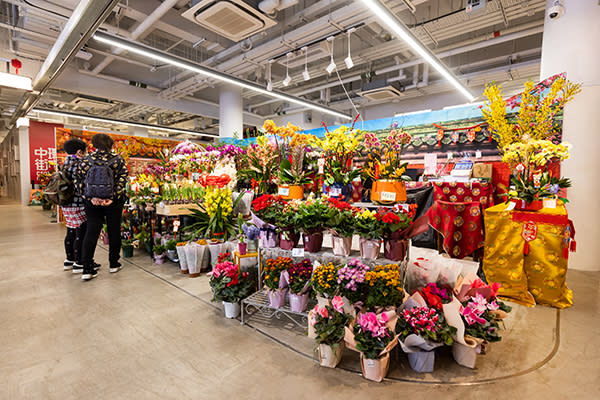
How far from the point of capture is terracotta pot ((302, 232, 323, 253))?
228cm

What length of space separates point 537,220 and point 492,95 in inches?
76.0

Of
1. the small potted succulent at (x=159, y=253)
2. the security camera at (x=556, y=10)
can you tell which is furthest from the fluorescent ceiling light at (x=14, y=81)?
the security camera at (x=556, y=10)

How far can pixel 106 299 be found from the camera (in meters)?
2.85

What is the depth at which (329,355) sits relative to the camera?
1786 mm

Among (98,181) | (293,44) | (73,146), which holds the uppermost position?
(293,44)

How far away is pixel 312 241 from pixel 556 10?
176 inches

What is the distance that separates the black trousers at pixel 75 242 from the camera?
141 inches

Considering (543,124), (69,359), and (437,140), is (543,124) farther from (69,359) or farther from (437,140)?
(69,359)

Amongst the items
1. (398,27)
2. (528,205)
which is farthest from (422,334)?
(398,27)

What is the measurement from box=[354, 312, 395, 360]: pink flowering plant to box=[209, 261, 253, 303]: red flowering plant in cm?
111

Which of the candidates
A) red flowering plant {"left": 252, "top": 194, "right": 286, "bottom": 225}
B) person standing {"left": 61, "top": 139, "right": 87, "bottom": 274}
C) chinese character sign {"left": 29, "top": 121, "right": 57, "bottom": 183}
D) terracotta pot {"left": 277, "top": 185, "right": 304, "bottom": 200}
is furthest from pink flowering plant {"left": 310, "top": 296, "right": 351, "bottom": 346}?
chinese character sign {"left": 29, "top": 121, "right": 57, "bottom": 183}

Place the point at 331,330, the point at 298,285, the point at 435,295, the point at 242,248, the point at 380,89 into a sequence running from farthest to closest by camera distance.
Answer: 1. the point at 380,89
2. the point at 242,248
3. the point at 298,285
4. the point at 435,295
5. the point at 331,330

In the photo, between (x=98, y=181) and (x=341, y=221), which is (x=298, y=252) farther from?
(x=98, y=181)

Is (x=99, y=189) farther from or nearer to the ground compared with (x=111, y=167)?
nearer to the ground
